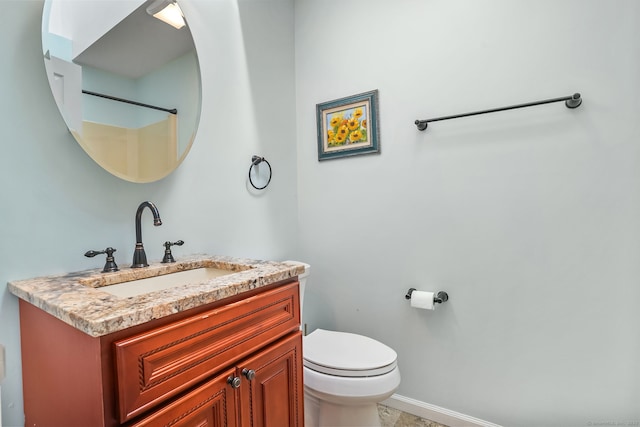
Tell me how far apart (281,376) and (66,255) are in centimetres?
83

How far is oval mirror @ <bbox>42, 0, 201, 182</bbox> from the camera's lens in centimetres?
103

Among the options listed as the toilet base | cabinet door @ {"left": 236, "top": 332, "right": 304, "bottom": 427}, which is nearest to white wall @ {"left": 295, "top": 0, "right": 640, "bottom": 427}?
the toilet base

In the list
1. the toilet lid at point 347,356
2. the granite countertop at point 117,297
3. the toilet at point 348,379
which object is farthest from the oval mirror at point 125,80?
the toilet lid at point 347,356

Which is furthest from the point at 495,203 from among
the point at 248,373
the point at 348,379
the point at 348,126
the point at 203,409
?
the point at 203,409

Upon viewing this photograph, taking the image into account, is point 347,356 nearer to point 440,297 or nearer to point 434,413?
point 440,297

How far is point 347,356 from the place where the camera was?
1408 millimetres

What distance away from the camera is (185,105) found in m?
1.38

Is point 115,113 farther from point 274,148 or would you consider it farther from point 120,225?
point 274,148

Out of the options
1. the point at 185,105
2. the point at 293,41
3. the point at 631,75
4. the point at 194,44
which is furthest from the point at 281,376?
the point at 293,41

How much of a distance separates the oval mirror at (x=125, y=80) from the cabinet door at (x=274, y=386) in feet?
2.68

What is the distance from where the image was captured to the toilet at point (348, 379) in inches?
50.4

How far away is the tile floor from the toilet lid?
50 centimetres

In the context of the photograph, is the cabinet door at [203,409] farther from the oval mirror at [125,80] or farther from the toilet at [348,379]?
the oval mirror at [125,80]

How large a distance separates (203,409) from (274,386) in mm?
283
